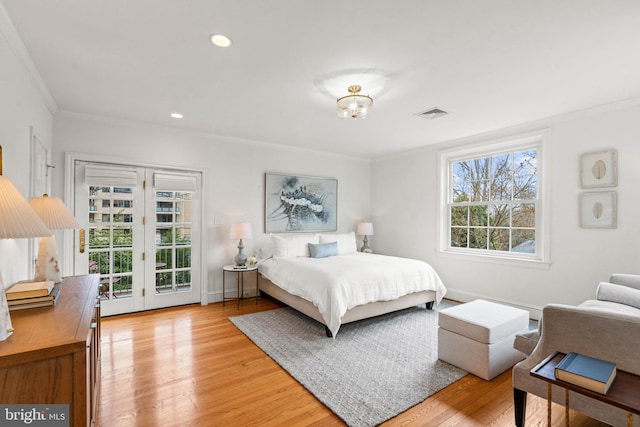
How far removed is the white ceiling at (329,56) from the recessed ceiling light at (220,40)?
0.05 metres

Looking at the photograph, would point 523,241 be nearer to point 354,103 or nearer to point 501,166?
point 501,166

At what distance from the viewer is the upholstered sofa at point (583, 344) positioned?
1414 millimetres

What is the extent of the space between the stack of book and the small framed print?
15.8 ft

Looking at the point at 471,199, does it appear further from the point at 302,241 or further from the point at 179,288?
the point at 179,288

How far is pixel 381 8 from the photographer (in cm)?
172

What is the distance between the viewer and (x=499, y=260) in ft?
13.5

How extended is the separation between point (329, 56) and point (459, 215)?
3504 mm

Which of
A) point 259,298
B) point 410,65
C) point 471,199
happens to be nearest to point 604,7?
point 410,65

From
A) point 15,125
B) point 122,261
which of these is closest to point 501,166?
point 15,125

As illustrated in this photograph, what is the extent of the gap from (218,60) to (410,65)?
4.90ft

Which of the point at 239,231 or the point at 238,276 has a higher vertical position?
the point at 239,231

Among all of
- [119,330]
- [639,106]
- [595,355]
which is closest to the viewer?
[595,355]

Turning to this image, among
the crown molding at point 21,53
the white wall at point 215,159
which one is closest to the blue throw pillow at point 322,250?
the white wall at point 215,159

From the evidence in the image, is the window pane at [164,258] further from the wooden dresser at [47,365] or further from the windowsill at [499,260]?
the windowsill at [499,260]
